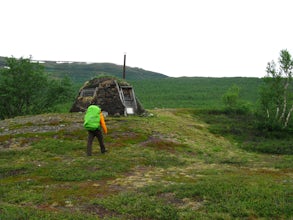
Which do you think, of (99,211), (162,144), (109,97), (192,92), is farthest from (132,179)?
(192,92)

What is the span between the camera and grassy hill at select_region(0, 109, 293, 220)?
8.85 m

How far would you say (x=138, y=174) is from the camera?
528 inches

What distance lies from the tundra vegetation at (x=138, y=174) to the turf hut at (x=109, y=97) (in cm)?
418

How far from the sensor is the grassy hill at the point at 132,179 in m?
8.85

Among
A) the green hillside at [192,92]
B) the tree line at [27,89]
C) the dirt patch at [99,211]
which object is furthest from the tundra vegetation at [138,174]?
the green hillside at [192,92]

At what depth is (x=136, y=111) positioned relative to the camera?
34594mm

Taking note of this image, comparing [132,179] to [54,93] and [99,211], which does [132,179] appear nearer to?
[99,211]

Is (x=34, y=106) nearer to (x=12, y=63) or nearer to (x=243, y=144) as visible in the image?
(x=12, y=63)

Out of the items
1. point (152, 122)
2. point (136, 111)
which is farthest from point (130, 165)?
point (136, 111)

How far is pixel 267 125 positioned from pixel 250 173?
63.8ft

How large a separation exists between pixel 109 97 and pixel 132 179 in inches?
844

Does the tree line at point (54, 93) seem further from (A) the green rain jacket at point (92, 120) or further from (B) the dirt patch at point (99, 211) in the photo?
(B) the dirt patch at point (99, 211)

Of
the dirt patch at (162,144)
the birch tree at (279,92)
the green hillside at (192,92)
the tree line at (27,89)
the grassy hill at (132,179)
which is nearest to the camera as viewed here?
the grassy hill at (132,179)

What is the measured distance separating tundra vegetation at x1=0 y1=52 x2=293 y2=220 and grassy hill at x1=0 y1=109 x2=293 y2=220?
1.1 inches
